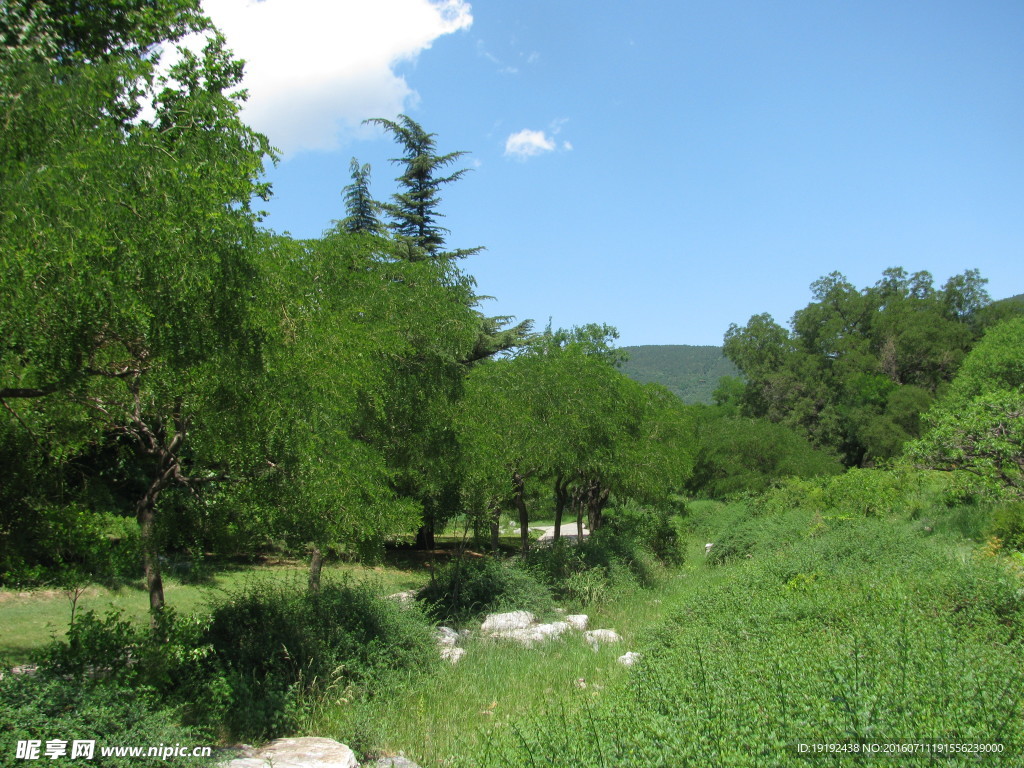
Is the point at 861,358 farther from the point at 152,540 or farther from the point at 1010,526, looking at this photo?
the point at 152,540

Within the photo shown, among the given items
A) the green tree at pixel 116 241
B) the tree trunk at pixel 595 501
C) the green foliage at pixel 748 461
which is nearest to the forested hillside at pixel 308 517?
the green tree at pixel 116 241

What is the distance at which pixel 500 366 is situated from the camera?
18.4 meters

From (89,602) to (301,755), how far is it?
10742 mm

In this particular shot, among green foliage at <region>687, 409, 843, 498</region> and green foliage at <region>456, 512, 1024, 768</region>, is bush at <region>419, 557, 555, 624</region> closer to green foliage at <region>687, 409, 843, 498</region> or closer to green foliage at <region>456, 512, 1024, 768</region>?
→ green foliage at <region>456, 512, 1024, 768</region>

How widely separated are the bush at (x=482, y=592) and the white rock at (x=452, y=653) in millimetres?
2256

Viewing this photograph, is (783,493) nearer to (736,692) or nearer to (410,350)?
(410,350)

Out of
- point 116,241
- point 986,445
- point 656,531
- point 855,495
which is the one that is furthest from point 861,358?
point 116,241

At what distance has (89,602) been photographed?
48.6 ft

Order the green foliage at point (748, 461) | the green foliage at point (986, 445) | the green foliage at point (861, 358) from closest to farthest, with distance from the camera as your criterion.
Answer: the green foliage at point (986, 445), the green foliage at point (748, 461), the green foliage at point (861, 358)

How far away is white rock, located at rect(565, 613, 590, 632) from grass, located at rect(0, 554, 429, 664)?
4.02 metres

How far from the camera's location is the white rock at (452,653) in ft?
37.3

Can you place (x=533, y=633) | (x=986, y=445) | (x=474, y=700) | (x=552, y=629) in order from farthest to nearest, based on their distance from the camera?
(x=986, y=445)
(x=552, y=629)
(x=533, y=633)
(x=474, y=700)

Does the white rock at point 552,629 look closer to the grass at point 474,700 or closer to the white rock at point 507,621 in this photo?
the white rock at point 507,621

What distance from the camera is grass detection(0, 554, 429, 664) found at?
1105 centimetres
